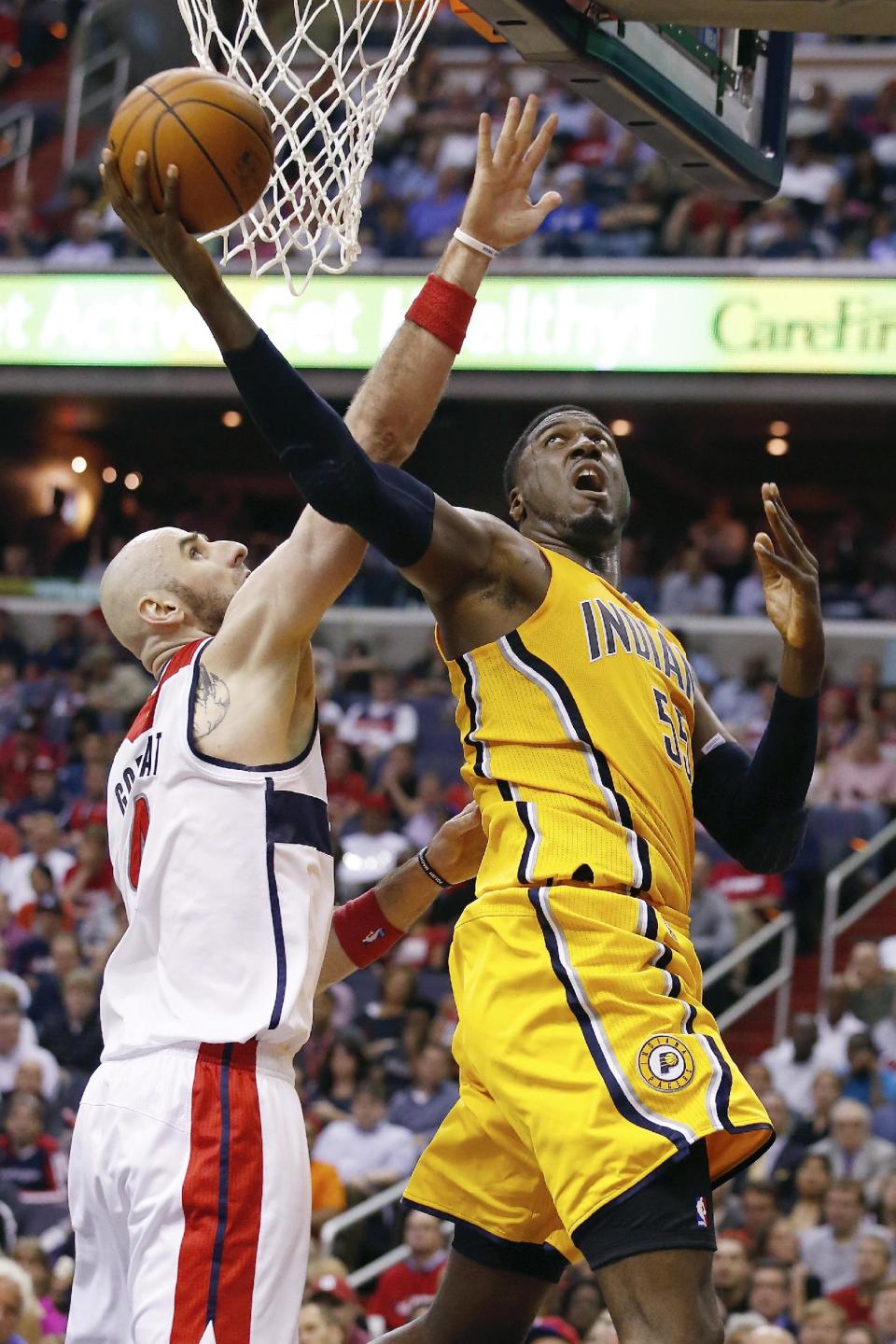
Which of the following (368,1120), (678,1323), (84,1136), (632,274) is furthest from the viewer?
(632,274)

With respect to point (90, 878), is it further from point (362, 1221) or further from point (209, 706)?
point (209, 706)

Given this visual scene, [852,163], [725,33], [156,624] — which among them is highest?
[852,163]

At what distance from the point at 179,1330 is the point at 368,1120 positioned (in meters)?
6.47

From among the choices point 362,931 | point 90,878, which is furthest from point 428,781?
point 362,931

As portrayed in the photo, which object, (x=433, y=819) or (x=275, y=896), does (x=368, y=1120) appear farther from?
(x=275, y=896)

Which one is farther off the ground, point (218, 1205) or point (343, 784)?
point (343, 784)

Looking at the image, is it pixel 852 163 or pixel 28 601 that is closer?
pixel 852 163

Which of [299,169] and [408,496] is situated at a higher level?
[299,169]

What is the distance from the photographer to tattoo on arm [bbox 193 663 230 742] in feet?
12.5

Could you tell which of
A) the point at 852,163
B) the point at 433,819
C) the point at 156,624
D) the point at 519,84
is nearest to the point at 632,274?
the point at 852,163

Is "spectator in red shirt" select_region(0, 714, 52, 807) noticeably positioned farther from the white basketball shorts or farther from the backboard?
the white basketball shorts

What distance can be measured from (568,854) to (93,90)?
18421mm

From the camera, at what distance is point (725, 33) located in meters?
4.75

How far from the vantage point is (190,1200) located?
11.5ft
